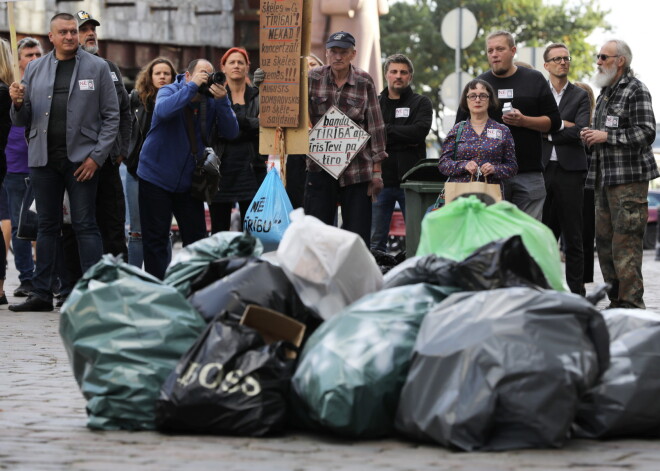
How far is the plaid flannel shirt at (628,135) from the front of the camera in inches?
385

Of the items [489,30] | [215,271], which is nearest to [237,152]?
[215,271]

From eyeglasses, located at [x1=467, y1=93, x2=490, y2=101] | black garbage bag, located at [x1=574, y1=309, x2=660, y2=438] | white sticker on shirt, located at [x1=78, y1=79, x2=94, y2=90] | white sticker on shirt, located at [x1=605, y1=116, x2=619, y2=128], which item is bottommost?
black garbage bag, located at [x1=574, y1=309, x2=660, y2=438]

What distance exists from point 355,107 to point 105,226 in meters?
2.18

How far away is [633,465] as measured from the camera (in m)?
4.66

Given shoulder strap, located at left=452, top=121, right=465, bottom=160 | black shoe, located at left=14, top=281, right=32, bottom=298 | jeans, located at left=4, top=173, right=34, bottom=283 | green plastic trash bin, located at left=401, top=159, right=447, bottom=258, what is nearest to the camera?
shoulder strap, located at left=452, top=121, right=465, bottom=160

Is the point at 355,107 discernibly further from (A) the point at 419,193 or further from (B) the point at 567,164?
(B) the point at 567,164

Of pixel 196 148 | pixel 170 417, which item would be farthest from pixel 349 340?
pixel 196 148

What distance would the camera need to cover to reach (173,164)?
9.59 m

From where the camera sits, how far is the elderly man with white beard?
9820 mm

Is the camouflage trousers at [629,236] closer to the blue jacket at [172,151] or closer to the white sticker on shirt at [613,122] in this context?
the white sticker on shirt at [613,122]

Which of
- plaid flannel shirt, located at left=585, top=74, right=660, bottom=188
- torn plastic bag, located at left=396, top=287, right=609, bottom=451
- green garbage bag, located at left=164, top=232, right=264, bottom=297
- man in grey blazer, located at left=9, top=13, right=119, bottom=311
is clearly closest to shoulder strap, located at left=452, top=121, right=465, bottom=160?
plaid flannel shirt, located at left=585, top=74, right=660, bottom=188

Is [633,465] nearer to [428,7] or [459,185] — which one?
[459,185]

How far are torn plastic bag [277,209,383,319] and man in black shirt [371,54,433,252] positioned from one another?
6155 millimetres

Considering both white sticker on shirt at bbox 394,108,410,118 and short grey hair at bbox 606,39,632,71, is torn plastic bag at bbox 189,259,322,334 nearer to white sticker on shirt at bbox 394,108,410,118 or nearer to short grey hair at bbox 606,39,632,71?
short grey hair at bbox 606,39,632,71
